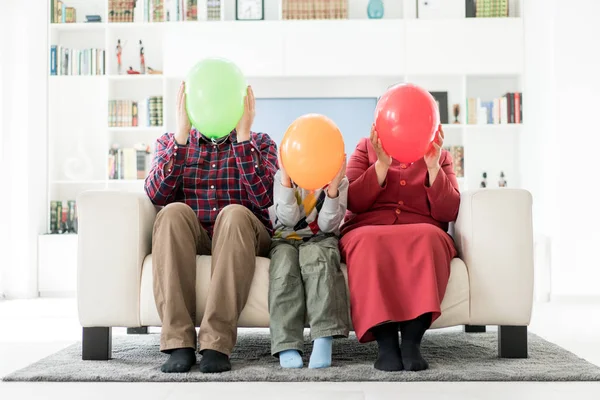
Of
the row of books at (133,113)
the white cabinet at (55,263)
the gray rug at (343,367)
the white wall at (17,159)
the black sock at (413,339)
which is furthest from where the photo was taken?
the row of books at (133,113)

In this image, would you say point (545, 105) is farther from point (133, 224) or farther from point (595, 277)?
point (133, 224)

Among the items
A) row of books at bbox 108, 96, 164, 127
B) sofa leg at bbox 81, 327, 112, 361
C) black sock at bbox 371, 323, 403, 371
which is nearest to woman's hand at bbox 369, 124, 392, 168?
black sock at bbox 371, 323, 403, 371

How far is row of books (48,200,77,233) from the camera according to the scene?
4.83m

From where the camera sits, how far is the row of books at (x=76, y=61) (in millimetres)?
4918

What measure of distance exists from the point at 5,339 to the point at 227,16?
9.56 feet

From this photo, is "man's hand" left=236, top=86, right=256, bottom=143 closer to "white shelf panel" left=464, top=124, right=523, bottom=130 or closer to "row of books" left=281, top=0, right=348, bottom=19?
"row of books" left=281, top=0, right=348, bottom=19

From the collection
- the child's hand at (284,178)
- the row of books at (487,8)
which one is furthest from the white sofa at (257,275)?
the row of books at (487,8)

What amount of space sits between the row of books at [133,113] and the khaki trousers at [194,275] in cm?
286

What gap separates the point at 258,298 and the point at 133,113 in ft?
10.1

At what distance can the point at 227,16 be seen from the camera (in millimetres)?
5004

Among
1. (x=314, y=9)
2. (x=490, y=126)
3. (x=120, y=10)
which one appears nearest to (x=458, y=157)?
(x=490, y=126)

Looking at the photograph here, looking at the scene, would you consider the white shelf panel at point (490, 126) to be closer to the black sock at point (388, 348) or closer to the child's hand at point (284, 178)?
the child's hand at point (284, 178)

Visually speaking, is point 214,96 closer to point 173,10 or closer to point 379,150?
point 379,150

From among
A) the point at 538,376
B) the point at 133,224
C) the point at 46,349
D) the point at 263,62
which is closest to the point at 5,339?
the point at 46,349
